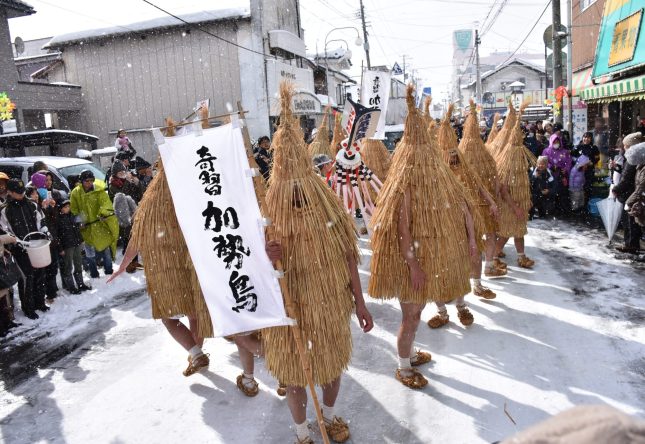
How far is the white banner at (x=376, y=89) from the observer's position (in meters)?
7.94

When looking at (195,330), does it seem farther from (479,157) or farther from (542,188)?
(542,188)

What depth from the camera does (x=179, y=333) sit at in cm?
404

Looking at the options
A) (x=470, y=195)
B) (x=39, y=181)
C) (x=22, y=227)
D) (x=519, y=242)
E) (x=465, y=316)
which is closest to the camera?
(x=470, y=195)

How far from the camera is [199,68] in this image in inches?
681

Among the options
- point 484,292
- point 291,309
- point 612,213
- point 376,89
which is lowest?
point 484,292

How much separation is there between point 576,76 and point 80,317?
58.8 ft

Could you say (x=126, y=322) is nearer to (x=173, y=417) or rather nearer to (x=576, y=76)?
(x=173, y=417)

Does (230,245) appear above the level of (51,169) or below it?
below

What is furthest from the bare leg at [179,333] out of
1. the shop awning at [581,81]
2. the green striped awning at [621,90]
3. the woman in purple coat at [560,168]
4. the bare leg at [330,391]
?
the shop awning at [581,81]

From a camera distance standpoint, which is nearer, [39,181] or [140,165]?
[39,181]

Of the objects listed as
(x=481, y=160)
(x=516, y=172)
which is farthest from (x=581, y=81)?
(x=481, y=160)

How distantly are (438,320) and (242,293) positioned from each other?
2.54 meters

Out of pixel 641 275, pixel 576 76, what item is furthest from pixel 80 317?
pixel 576 76

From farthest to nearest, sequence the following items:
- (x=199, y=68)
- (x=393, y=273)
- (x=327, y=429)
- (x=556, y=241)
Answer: (x=199, y=68) < (x=556, y=241) < (x=393, y=273) < (x=327, y=429)
